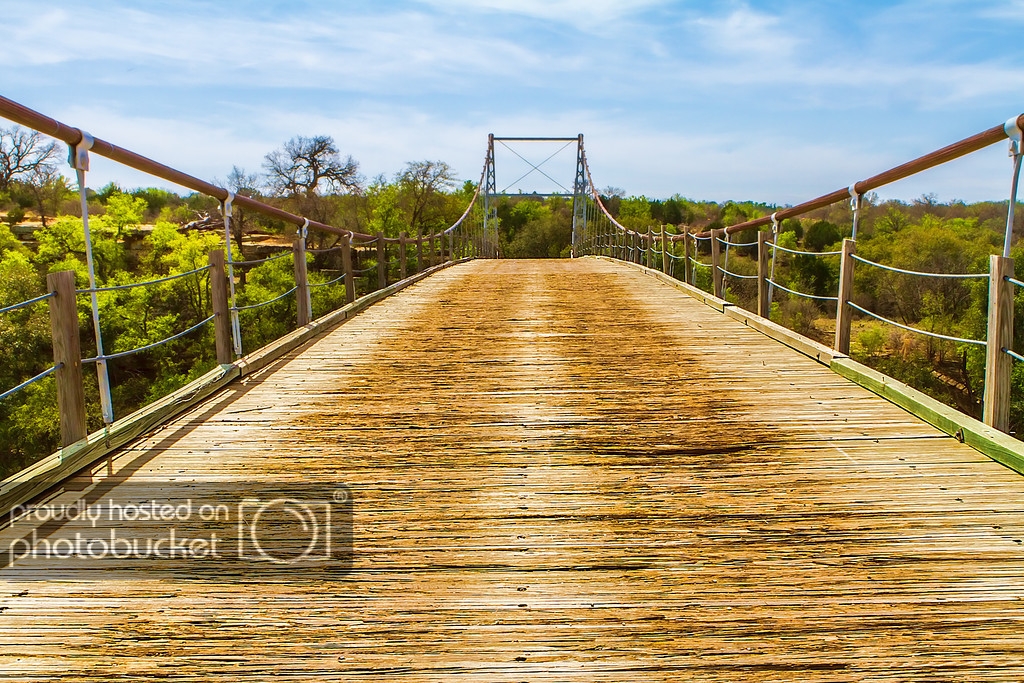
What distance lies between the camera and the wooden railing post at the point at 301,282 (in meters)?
6.21

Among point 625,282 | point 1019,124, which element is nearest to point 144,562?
point 1019,124

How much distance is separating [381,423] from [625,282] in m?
8.12

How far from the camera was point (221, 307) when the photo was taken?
4.76 meters

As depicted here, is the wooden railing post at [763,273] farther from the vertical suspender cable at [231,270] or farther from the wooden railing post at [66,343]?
the wooden railing post at [66,343]

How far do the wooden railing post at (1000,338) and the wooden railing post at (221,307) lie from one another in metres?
A: 4.15

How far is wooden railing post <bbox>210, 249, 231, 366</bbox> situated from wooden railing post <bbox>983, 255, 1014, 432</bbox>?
13.6ft

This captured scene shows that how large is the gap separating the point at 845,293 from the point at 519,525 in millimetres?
3504

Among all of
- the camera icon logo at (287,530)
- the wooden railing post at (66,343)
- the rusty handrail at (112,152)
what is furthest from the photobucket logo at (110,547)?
the rusty handrail at (112,152)

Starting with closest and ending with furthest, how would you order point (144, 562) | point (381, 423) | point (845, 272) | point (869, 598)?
point (869, 598) < point (144, 562) < point (381, 423) < point (845, 272)

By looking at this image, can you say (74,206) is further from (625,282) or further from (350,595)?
(350,595)

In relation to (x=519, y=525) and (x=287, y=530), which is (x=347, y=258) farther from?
(x=519, y=525)

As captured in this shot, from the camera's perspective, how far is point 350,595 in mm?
2176

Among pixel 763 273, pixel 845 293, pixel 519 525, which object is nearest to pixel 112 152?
pixel 519 525

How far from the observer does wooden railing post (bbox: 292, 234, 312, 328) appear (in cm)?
621
